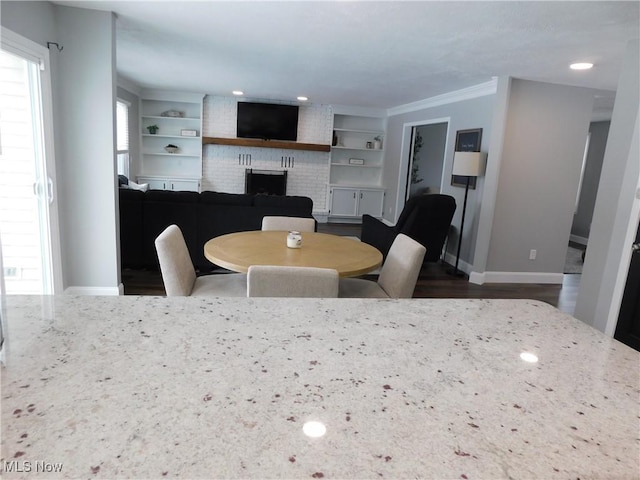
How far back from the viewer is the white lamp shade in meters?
4.60

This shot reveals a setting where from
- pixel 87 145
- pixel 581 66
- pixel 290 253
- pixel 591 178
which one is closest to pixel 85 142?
pixel 87 145

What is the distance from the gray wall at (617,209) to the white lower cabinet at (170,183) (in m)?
6.38

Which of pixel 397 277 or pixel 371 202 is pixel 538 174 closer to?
pixel 397 277

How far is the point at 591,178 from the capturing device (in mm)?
Answer: 7230

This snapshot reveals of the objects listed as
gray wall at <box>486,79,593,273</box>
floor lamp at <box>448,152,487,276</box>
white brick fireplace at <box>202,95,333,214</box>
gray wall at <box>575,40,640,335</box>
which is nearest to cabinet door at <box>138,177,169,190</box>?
white brick fireplace at <box>202,95,333,214</box>

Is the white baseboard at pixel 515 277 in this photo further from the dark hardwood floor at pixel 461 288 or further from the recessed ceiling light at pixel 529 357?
the recessed ceiling light at pixel 529 357

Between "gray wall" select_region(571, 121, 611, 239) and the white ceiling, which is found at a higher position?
the white ceiling

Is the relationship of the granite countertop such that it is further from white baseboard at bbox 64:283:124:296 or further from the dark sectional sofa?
the dark sectional sofa

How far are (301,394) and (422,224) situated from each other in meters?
4.08

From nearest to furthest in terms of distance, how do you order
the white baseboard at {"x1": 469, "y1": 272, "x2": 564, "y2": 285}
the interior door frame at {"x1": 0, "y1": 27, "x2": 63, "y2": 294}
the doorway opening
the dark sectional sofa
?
the interior door frame at {"x1": 0, "y1": 27, "x2": 63, "y2": 294}
the dark sectional sofa
the white baseboard at {"x1": 469, "y1": 272, "x2": 564, "y2": 285}
the doorway opening

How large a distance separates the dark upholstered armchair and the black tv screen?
148 inches

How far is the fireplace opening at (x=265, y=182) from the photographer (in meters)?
8.14

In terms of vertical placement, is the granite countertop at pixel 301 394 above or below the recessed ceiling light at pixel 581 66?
below

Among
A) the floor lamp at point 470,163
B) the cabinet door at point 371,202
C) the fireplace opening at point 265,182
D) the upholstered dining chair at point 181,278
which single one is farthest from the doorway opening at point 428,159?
the upholstered dining chair at point 181,278
